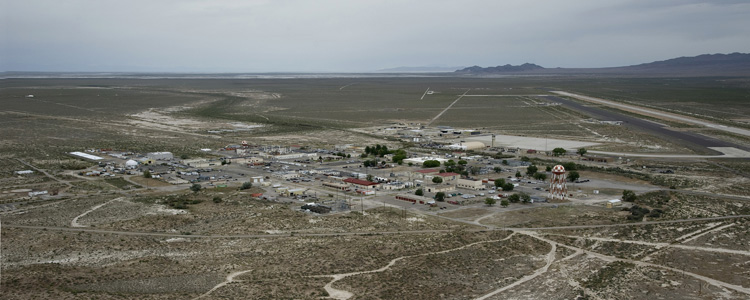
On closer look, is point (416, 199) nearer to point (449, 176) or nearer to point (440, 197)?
point (440, 197)

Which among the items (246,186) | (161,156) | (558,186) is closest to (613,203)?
(558,186)

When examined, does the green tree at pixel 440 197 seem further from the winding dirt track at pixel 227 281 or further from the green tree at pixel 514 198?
the winding dirt track at pixel 227 281

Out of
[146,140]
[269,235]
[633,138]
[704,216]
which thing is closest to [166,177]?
[269,235]

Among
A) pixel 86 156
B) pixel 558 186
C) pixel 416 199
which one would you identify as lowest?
pixel 86 156

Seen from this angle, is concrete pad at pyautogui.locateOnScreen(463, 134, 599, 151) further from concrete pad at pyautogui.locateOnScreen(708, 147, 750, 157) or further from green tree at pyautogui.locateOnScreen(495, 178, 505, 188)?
green tree at pyautogui.locateOnScreen(495, 178, 505, 188)

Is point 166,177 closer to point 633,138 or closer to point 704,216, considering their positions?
point 704,216

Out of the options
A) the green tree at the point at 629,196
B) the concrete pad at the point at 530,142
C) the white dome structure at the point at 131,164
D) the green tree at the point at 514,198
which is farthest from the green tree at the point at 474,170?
the white dome structure at the point at 131,164
